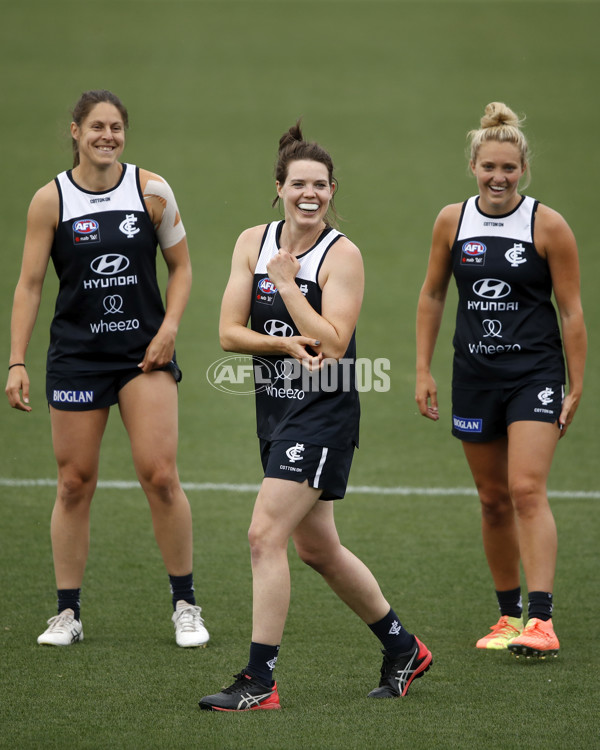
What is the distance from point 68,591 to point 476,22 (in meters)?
20.3

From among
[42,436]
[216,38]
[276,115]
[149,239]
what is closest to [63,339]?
[149,239]

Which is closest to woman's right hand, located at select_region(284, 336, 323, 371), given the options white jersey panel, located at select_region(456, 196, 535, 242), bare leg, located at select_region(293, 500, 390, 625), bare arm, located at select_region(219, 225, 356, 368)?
bare arm, located at select_region(219, 225, 356, 368)

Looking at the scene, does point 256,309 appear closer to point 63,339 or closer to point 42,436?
point 63,339

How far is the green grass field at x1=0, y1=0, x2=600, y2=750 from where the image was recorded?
13.4ft

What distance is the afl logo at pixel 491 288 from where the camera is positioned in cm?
475

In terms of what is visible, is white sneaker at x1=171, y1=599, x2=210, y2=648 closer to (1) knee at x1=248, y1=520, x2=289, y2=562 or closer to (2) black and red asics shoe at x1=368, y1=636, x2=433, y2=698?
(2) black and red asics shoe at x1=368, y1=636, x2=433, y2=698

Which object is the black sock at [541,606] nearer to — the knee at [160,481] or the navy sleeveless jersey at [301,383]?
the navy sleeveless jersey at [301,383]

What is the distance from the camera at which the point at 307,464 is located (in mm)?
3945

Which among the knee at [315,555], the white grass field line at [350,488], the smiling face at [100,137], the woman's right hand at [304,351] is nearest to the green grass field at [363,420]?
the white grass field line at [350,488]

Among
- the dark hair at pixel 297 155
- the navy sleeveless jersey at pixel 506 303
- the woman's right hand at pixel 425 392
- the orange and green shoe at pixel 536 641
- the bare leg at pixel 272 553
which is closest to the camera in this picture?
the bare leg at pixel 272 553

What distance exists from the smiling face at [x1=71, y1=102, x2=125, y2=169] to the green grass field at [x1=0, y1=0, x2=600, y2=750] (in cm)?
29

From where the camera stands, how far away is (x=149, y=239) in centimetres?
484

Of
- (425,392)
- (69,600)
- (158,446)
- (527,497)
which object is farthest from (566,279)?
(69,600)

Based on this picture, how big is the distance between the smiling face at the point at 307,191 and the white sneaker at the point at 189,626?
1.82m
